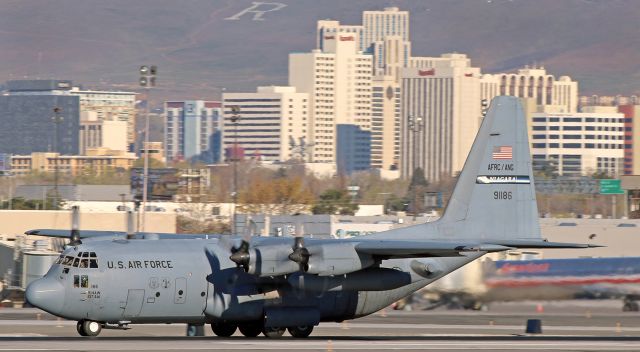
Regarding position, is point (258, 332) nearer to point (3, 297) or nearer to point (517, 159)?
point (517, 159)

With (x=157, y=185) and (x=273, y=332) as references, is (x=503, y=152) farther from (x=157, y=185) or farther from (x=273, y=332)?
(x=157, y=185)

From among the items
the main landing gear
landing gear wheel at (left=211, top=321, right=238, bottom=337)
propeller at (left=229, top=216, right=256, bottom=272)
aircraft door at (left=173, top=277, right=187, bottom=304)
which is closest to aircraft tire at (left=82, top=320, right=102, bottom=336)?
aircraft door at (left=173, top=277, right=187, bottom=304)

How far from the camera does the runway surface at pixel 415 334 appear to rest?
3781 cm

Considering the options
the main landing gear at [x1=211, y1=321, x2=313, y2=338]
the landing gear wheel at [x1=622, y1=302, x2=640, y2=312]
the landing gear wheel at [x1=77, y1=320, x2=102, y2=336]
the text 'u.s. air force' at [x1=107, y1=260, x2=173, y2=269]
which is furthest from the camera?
the landing gear wheel at [x1=622, y1=302, x2=640, y2=312]

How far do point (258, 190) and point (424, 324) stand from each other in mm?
80545

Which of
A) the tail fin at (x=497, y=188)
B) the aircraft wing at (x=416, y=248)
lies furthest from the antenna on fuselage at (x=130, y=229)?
the tail fin at (x=497, y=188)

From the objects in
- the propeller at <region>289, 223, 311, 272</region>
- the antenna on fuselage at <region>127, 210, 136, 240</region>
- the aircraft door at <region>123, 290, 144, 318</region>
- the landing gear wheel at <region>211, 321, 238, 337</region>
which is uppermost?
the antenna on fuselage at <region>127, 210, 136, 240</region>

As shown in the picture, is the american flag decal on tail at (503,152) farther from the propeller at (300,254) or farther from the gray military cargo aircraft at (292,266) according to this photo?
the propeller at (300,254)

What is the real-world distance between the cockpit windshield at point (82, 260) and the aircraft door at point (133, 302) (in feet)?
4.23

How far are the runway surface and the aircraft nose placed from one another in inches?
40.7

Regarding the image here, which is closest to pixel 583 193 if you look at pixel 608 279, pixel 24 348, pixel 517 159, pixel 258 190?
pixel 258 190

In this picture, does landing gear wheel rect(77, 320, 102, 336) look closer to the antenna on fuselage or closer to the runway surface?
the runway surface

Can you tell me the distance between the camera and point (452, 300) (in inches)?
2226

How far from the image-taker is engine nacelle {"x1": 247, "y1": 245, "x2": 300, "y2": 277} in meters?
39.2
